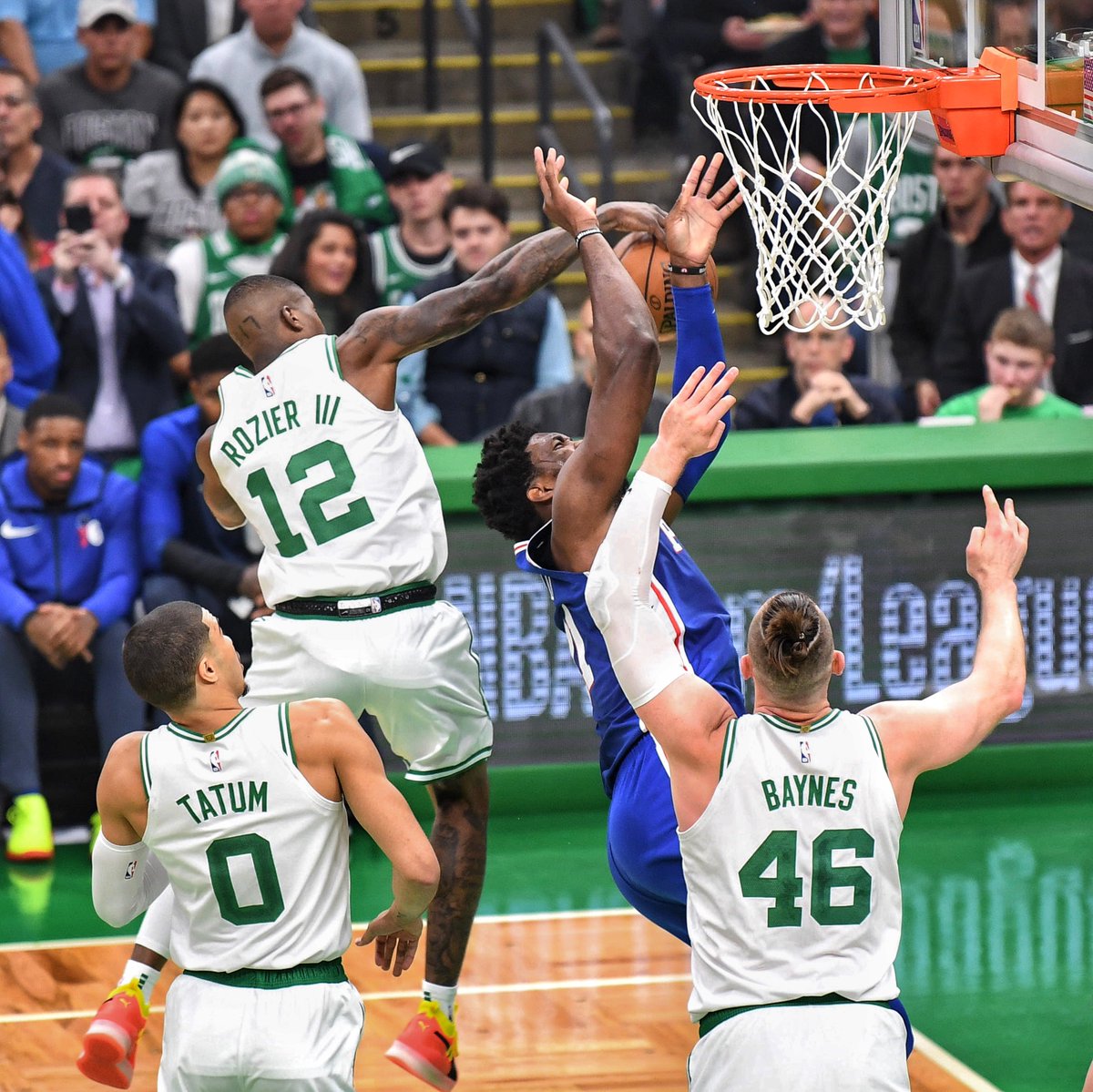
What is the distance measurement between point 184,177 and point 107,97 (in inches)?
30.7

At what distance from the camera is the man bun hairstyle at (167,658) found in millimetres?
4328

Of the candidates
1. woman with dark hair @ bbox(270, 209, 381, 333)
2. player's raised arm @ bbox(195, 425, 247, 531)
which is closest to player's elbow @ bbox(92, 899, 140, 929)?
player's raised arm @ bbox(195, 425, 247, 531)


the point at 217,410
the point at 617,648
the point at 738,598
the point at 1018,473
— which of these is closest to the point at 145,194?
the point at 217,410

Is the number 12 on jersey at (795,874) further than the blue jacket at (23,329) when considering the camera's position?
No

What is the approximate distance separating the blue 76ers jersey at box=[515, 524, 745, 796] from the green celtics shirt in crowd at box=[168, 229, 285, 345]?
4.66 m

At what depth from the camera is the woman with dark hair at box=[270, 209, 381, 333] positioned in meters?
8.95

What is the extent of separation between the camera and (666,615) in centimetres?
494

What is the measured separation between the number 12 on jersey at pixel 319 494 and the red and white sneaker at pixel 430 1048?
56.8 inches

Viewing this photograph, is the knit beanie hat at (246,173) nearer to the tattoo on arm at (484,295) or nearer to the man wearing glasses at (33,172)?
the man wearing glasses at (33,172)

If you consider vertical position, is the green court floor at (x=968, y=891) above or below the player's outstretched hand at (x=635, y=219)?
below

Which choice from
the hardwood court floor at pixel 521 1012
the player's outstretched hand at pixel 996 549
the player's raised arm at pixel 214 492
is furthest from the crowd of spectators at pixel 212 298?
the player's outstretched hand at pixel 996 549

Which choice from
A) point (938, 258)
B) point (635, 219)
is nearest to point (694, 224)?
point (635, 219)

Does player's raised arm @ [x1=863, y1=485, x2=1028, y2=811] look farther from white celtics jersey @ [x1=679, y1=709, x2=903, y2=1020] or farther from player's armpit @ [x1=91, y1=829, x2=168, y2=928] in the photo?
player's armpit @ [x1=91, y1=829, x2=168, y2=928]

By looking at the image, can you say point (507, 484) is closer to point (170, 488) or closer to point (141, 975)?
point (141, 975)
